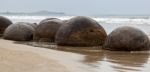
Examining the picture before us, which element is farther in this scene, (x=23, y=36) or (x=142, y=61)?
(x=23, y=36)

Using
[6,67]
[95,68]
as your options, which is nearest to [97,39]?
[95,68]

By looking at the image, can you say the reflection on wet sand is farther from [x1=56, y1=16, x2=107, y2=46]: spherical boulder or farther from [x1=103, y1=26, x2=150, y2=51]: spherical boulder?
[x1=56, y1=16, x2=107, y2=46]: spherical boulder

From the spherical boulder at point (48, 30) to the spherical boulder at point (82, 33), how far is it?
1334 mm

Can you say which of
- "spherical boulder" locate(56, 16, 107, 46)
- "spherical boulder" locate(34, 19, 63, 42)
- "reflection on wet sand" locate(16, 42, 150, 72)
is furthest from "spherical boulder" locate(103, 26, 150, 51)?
"spherical boulder" locate(34, 19, 63, 42)

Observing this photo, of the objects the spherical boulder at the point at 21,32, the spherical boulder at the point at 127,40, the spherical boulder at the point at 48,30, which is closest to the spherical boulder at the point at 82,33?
the spherical boulder at the point at 127,40

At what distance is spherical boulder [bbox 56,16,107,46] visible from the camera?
9.48 m

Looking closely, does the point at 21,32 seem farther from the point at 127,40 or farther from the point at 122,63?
the point at 122,63

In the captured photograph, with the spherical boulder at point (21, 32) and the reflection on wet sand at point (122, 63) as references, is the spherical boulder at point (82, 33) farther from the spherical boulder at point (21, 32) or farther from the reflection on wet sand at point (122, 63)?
the spherical boulder at point (21, 32)

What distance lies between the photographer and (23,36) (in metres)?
11.8

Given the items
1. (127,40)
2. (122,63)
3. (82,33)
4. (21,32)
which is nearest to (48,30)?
(21,32)

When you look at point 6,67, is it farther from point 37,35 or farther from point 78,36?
point 37,35

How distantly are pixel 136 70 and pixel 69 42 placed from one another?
428cm

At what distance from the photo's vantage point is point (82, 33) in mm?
9461

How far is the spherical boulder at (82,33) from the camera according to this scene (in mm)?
9477
